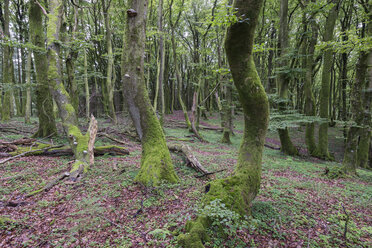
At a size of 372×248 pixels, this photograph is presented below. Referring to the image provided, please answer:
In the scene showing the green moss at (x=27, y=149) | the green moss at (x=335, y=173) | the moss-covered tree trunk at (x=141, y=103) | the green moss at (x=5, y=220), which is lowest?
the green moss at (x=335, y=173)

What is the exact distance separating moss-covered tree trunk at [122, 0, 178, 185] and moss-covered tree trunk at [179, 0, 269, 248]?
5.45 feet

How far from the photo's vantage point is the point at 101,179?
5.10 meters

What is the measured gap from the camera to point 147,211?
3.70m

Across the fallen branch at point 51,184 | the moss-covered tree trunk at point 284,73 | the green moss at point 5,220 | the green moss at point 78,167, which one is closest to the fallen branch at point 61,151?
the green moss at point 78,167

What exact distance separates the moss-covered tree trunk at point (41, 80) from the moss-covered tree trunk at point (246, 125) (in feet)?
28.9

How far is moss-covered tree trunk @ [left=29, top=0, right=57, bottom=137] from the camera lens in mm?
8188

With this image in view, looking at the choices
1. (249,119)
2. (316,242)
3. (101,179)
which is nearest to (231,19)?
(249,119)

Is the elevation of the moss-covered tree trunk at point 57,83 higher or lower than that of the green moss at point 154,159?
higher

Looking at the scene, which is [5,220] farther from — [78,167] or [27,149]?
[27,149]

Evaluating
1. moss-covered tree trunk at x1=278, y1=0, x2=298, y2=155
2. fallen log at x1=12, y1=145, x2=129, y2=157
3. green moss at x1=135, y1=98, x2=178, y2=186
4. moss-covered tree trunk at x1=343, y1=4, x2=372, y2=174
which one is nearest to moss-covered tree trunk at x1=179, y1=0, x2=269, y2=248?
green moss at x1=135, y1=98, x2=178, y2=186

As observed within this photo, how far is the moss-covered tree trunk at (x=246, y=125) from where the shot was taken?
9.16 feet

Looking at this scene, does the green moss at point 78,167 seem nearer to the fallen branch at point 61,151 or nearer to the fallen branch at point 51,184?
the fallen branch at point 51,184

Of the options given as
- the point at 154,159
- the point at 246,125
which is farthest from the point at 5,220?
the point at 246,125

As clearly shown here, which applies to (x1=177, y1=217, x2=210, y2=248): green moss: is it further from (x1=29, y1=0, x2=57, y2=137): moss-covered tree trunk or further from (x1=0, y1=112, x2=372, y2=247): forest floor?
(x1=29, y1=0, x2=57, y2=137): moss-covered tree trunk
